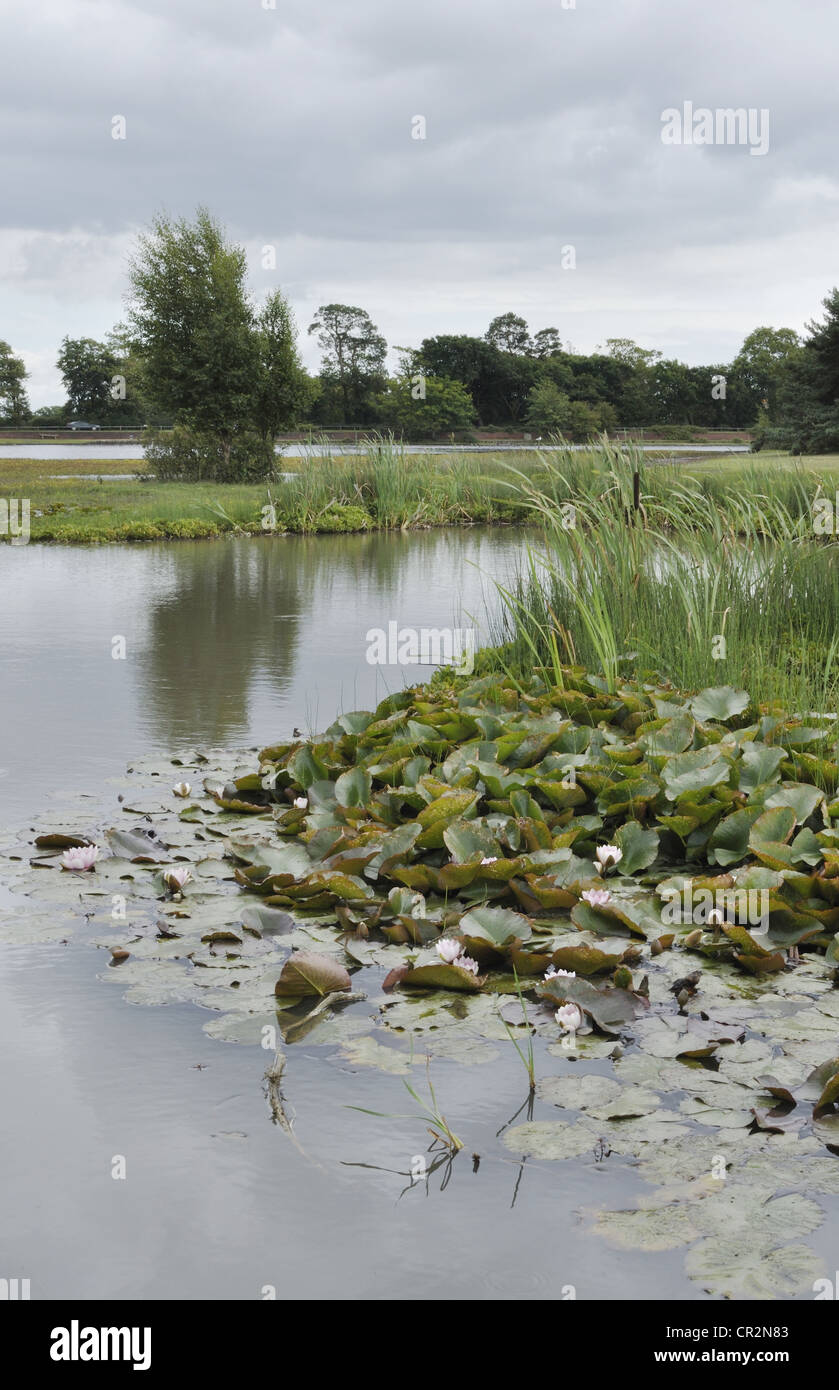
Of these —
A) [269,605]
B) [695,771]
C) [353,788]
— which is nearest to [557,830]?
[695,771]

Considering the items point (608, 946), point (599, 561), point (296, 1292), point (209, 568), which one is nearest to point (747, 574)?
point (599, 561)

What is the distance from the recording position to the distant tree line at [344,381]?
27.5m

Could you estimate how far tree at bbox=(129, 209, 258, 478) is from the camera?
27.2 meters

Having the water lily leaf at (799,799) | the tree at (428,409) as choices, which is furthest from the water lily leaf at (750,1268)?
the tree at (428,409)

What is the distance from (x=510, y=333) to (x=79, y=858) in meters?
61.4

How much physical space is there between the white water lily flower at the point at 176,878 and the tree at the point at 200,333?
2459 centimetres

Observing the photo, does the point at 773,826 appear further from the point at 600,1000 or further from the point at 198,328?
the point at 198,328

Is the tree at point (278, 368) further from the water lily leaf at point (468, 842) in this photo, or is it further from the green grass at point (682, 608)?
the water lily leaf at point (468, 842)

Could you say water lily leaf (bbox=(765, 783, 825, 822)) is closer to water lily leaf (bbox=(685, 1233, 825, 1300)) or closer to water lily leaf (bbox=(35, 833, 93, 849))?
water lily leaf (bbox=(685, 1233, 825, 1300))

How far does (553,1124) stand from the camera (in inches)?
97.9

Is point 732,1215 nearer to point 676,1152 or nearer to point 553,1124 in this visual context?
point 676,1152

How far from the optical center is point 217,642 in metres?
8.78

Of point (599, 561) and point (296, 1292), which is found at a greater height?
point (599, 561)
